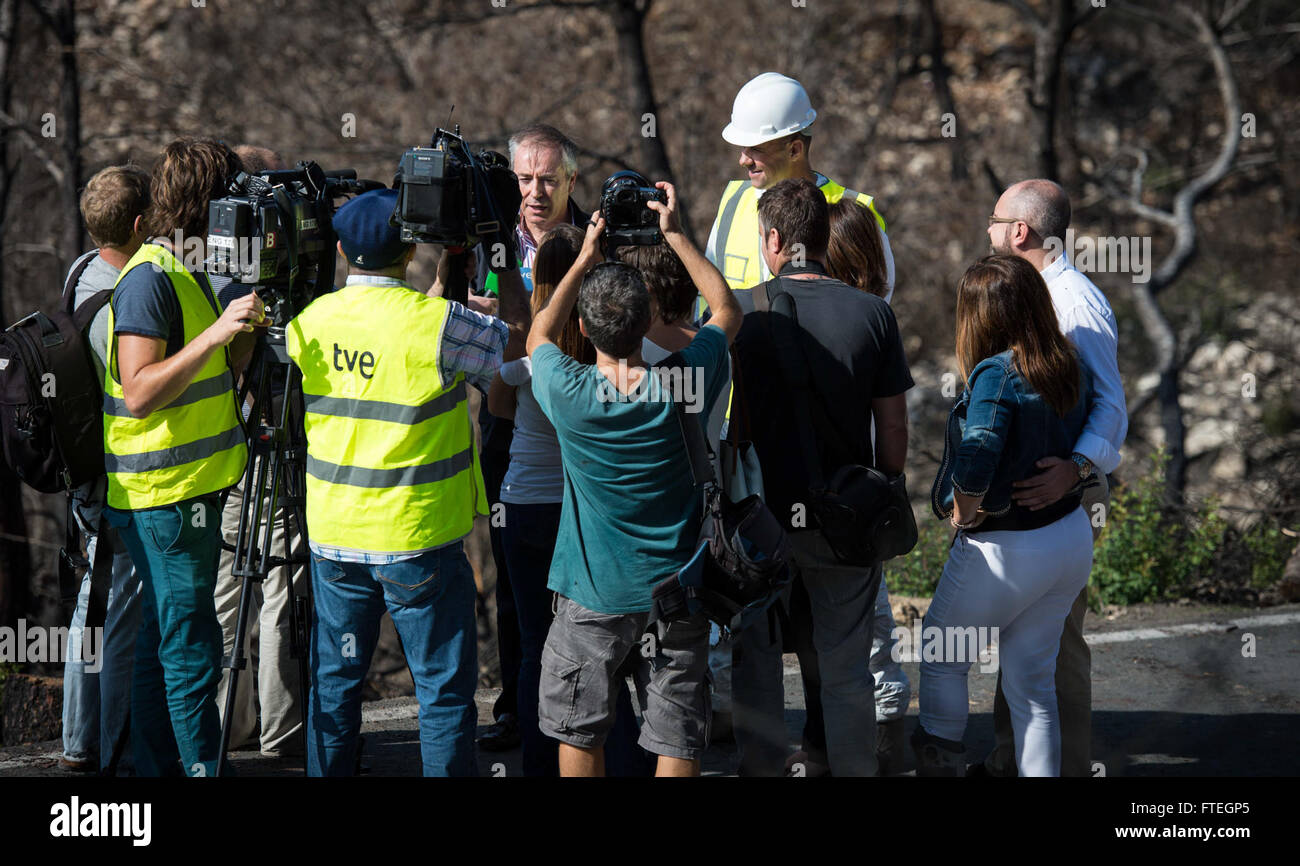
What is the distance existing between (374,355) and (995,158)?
12.9 metres

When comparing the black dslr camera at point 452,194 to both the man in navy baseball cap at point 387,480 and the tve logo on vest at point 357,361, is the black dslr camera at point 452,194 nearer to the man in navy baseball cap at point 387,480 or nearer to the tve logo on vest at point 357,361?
the man in navy baseball cap at point 387,480

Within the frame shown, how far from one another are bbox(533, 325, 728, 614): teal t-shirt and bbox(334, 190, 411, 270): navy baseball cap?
486 millimetres

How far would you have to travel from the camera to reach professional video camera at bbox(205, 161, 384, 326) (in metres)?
3.55

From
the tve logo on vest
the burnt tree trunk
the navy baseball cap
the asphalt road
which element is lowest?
the asphalt road

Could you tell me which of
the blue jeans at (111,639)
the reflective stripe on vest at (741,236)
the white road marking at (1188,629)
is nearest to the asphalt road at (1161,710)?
the white road marking at (1188,629)

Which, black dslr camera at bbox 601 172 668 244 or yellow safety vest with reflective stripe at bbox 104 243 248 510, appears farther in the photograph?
yellow safety vest with reflective stripe at bbox 104 243 248 510

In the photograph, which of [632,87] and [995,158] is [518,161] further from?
[995,158]

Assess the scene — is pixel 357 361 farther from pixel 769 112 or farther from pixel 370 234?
pixel 769 112

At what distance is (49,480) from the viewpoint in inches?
165

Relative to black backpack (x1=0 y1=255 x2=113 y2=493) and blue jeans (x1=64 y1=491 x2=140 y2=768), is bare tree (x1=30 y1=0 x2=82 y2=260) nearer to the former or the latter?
black backpack (x1=0 y1=255 x2=113 y2=493)

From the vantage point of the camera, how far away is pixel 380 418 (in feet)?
11.4

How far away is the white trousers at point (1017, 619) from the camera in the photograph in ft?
12.2

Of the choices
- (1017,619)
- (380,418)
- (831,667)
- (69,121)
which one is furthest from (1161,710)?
(69,121)

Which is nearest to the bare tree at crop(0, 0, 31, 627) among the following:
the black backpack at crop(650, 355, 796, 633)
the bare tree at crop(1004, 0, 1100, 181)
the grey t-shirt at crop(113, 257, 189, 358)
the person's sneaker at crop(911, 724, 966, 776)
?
the grey t-shirt at crop(113, 257, 189, 358)
